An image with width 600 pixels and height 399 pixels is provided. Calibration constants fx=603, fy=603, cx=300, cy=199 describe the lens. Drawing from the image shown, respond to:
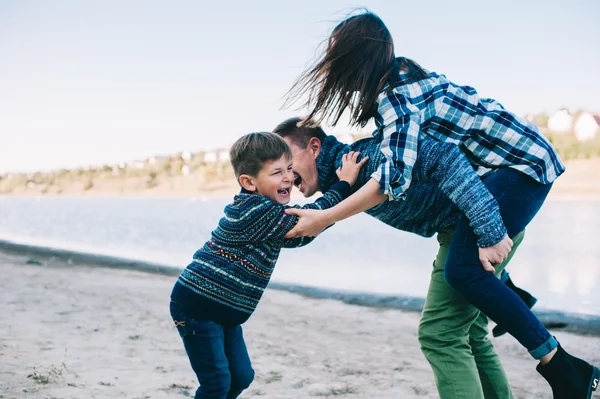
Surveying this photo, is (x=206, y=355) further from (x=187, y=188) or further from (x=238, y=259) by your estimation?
(x=187, y=188)

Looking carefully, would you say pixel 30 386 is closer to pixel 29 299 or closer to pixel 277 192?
pixel 277 192

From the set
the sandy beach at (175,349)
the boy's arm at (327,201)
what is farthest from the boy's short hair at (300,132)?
the sandy beach at (175,349)

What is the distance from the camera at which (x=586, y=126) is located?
42.8m

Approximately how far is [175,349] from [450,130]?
296 centimetres

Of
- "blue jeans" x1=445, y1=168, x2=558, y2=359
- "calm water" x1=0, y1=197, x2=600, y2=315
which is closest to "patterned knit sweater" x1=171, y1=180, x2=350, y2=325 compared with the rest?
"blue jeans" x1=445, y1=168, x2=558, y2=359

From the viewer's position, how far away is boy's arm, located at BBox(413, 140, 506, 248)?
2.09m

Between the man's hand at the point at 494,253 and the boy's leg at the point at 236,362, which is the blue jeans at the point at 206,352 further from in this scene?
the man's hand at the point at 494,253

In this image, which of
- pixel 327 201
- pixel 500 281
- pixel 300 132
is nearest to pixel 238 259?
pixel 327 201

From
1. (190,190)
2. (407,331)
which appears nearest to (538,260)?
(407,331)

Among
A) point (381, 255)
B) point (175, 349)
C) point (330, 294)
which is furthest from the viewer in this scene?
point (381, 255)

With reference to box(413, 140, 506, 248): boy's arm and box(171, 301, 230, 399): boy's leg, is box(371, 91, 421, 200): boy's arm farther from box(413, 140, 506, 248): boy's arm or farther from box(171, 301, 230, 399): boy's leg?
box(171, 301, 230, 399): boy's leg

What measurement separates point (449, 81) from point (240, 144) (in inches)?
32.7

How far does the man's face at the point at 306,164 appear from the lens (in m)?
2.55

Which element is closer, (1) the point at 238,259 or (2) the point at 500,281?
(2) the point at 500,281
